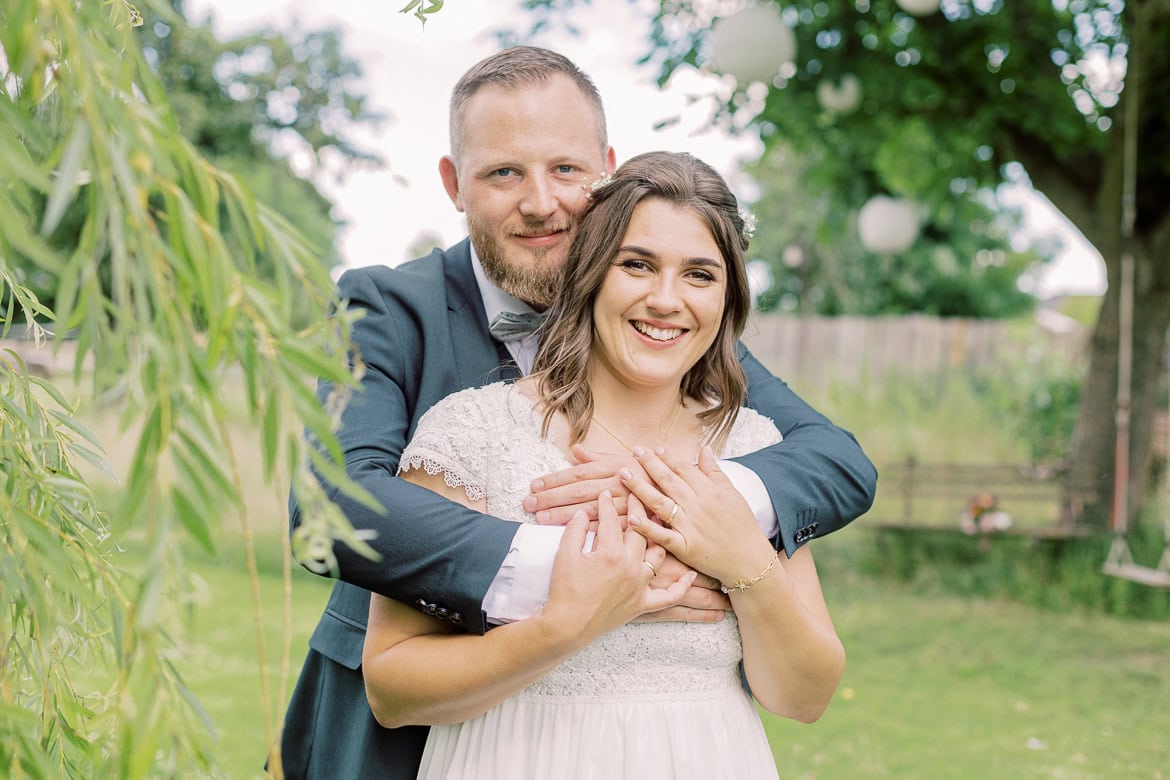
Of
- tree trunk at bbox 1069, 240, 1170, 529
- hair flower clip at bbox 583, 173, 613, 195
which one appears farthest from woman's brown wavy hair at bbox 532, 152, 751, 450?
tree trunk at bbox 1069, 240, 1170, 529

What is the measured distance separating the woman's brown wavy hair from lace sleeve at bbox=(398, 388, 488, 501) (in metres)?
0.13

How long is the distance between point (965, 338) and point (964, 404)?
6159 mm

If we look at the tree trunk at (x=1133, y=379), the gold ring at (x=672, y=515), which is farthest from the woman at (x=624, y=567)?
the tree trunk at (x=1133, y=379)

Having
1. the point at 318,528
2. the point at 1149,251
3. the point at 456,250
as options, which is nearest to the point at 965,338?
the point at 1149,251

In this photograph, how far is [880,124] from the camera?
8.14m

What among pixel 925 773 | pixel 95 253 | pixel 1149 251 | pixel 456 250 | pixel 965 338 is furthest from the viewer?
pixel 965 338

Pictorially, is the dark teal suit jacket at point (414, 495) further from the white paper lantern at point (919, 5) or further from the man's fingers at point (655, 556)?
the white paper lantern at point (919, 5)

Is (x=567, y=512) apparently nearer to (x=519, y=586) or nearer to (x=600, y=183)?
(x=519, y=586)

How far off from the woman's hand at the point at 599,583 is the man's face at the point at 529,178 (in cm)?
68

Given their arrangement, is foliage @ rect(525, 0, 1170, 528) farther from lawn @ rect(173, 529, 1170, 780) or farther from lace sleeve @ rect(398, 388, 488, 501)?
lace sleeve @ rect(398, 388, 488, 501)

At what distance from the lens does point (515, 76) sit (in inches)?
94.7

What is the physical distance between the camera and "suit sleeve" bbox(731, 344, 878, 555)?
2051 mm

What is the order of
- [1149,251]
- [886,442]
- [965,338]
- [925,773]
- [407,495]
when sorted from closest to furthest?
[407,495], [925,773], [1149,251], [886,442], [965,338]

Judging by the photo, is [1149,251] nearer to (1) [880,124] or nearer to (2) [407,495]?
(1) [880,124]
